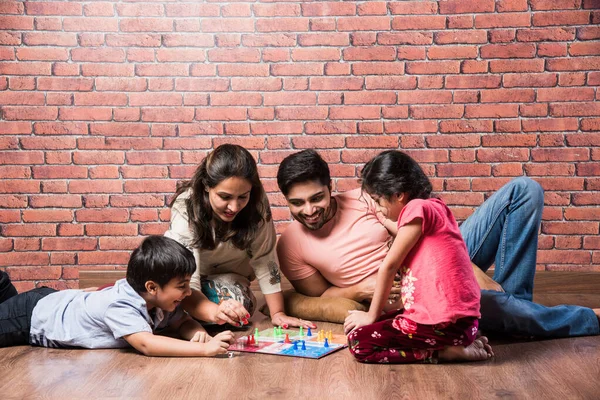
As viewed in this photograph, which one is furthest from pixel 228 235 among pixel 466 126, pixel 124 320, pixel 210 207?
pixel 466 126

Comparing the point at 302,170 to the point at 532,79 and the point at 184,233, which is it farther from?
the point at 532,79

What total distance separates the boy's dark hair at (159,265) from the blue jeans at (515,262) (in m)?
1.12

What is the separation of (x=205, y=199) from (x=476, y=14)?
6.52ft

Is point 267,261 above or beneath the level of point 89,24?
beneath

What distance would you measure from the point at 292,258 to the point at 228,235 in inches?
14.8

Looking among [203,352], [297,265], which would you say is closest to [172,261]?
[203,352]

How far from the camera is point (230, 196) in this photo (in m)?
2.61

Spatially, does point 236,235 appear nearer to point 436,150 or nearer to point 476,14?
point 436,150

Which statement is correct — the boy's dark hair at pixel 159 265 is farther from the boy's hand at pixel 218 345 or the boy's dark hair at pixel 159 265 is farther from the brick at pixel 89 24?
the brick at pixel 89 24

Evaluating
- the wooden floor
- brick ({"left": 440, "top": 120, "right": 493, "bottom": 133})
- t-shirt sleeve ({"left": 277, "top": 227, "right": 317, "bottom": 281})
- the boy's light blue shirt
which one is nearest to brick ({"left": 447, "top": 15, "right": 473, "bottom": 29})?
brick ({"left": 440, "top": 120, "right": 493, "bottom": 133})


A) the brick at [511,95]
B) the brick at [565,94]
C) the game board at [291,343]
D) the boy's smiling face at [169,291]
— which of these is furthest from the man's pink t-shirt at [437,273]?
the brick at [565,94]

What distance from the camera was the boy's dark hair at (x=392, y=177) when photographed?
2.32m

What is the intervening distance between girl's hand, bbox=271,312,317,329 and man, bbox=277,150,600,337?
0.23 m

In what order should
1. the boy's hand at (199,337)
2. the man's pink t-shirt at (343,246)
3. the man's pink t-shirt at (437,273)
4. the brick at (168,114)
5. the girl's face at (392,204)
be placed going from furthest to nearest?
the brick at (168,114) < the man's pink t-shirt at (343,246) < the boy's hand at (199,337) < the girl's face at (392,204) < the man's pink t-shirt at (437,273)
